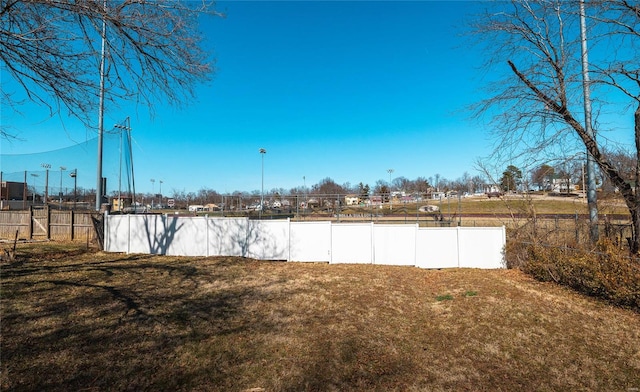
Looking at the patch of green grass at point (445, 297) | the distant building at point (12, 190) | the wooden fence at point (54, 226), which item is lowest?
the patch of green grass at point (445, 297)

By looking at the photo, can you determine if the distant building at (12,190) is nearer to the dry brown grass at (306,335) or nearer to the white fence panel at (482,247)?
the dry brown grass at (306,335)

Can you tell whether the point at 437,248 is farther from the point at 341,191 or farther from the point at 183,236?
the point at 341,191

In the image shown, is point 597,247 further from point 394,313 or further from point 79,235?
point 79,235

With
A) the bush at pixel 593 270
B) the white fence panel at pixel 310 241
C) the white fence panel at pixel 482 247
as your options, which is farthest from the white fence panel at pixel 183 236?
the bush at pixel 593 270

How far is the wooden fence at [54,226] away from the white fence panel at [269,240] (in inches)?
304

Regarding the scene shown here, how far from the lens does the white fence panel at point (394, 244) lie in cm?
967

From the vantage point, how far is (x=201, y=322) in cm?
474

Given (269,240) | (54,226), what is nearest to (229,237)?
(269,240)

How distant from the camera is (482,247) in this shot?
30.1ft

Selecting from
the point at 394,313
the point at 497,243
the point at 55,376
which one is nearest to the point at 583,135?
the point at 497,243

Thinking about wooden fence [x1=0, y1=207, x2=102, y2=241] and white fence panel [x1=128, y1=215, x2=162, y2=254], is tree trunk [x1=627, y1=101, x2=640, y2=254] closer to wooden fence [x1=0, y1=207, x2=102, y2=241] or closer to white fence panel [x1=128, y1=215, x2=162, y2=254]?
white fence panel [x1=128, y1=215, x2=162, y2=254]

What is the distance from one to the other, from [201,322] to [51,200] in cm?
2095

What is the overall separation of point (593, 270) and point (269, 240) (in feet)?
27.7

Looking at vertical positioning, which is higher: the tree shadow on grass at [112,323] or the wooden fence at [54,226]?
the wooden fence at [54,226]
